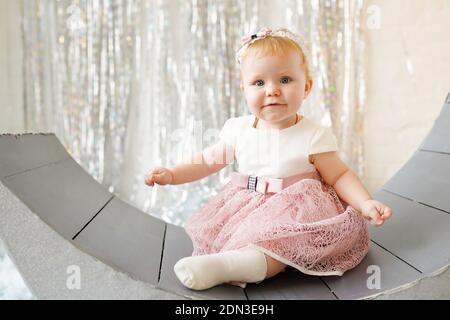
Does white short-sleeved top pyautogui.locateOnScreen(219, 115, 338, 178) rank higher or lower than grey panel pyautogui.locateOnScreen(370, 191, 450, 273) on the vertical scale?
higher

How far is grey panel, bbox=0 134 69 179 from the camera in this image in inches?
34.1

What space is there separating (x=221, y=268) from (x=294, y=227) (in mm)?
148

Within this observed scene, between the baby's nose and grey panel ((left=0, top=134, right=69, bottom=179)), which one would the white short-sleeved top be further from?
grey panel ((left=0, top=134, right=69, bottom=179))

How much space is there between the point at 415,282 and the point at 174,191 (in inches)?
67.5

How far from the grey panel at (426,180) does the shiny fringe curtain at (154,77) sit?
114 centimetres

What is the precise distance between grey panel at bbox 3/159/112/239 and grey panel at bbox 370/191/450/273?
0.57 metres

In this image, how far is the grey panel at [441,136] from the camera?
120 cm

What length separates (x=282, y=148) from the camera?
101 cm

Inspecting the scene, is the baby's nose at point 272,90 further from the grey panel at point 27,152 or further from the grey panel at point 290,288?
the grey panel at point 27,152

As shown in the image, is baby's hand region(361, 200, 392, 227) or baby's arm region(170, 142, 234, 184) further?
baby's arm region(170, 142, 234, 184)

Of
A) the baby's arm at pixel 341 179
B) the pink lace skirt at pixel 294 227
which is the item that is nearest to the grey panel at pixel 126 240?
the pink lace skirt at pixel 294 227

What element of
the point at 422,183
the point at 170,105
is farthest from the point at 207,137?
the point at 422,183

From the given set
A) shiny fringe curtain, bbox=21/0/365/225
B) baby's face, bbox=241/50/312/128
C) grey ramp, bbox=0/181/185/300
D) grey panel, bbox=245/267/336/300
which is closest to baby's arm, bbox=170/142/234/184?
baby's face, bbox=241/50/312/128

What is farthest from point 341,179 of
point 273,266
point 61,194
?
point 61,194
